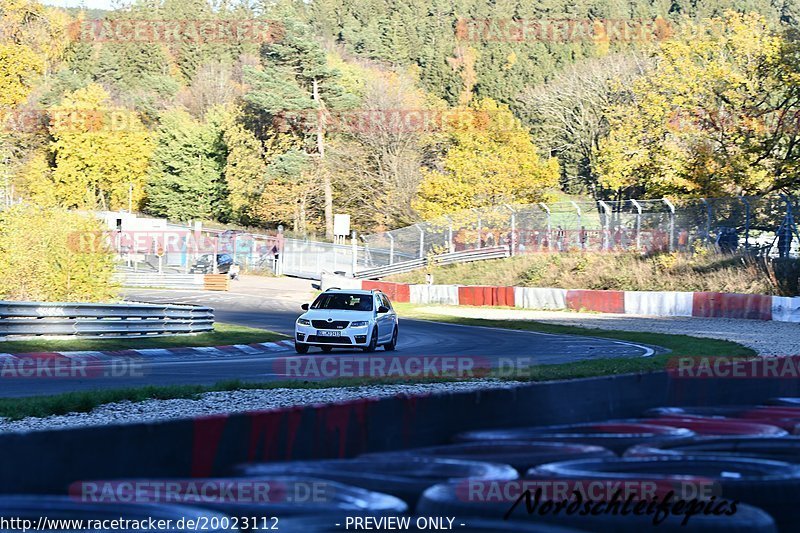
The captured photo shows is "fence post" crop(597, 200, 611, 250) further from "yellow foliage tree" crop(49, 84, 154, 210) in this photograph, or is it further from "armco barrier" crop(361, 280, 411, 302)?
"yellow foliage tree" crop(49, 84, 154, 210)

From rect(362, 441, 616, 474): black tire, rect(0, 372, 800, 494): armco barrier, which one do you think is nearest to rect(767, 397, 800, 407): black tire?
rect(0, 372, 800, 494): armco barrier

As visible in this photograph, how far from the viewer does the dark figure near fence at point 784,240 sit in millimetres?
36531

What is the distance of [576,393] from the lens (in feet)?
23.3

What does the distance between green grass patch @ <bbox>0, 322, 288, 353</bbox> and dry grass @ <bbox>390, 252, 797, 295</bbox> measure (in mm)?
17487

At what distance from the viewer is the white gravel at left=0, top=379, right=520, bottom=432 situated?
10703mm

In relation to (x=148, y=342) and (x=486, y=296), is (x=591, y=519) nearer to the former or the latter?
(x=148, y=342)

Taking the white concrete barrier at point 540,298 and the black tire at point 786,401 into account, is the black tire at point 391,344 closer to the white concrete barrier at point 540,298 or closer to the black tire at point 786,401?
the black tire at point 786,401

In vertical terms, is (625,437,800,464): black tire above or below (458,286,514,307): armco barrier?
below

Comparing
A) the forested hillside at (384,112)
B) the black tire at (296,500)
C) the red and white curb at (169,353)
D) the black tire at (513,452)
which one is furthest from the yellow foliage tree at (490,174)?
the black tire at (296,500)

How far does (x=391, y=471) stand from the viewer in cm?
506

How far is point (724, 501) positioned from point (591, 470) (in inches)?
28.1

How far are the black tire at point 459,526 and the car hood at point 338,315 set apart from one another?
1902cm

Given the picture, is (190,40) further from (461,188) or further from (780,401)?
(780,401)

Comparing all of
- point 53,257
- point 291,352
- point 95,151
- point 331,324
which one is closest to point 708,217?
point 291,352
